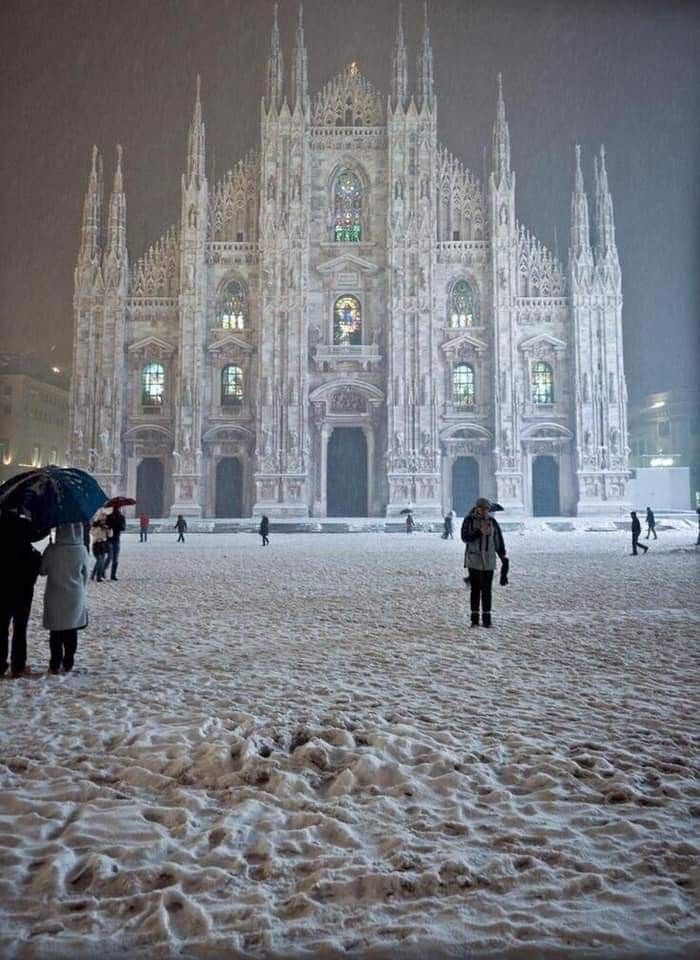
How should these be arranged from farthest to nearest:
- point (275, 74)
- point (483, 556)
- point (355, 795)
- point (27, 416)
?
point (27, 416) < point (275, 74) < point (483, 556) < point (355, 795)

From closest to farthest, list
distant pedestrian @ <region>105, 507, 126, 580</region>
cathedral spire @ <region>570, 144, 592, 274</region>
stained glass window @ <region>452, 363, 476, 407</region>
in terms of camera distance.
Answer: distant pedestrian @ <region>105, 507, 126, 580</region>
cathedral spire @ <region>570, 144, 592, 274</region>
stained glass window @ <region>452, 363, 476, 407</region>

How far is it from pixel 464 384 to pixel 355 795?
36.1 metres

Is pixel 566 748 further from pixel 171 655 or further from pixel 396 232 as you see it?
pixel 396 232

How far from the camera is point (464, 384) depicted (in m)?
38.4

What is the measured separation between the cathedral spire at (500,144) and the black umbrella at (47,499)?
37260 millimetres

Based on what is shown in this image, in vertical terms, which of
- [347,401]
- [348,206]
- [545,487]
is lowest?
[545,487]

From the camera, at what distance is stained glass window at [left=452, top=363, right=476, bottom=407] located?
38.3m

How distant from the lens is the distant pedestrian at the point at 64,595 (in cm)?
623

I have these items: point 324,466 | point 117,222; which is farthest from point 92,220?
point 324,466

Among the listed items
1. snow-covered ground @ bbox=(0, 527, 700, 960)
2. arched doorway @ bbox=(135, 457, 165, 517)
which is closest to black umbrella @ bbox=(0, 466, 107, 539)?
snow-covered ground @ bbox=(0, 527, 700, 960)

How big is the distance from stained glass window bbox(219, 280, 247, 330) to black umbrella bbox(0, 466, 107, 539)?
110ft

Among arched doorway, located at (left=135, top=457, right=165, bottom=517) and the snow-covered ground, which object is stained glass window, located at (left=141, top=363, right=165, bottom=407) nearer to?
arched doorway, located at (left=135, top=457, right=165, bottom=517)

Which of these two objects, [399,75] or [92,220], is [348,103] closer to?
[399,75]

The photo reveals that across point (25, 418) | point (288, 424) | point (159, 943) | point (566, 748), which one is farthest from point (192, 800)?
point (25, 418)
